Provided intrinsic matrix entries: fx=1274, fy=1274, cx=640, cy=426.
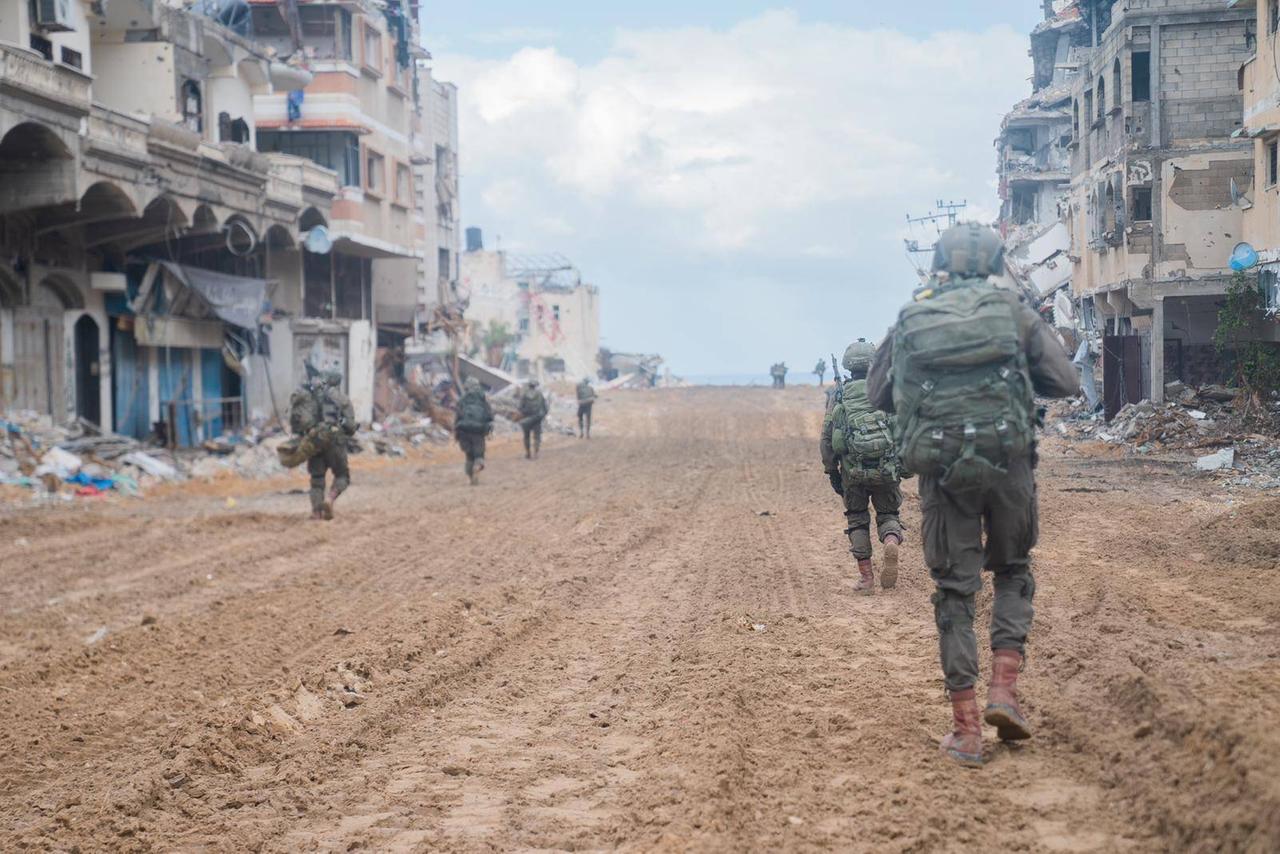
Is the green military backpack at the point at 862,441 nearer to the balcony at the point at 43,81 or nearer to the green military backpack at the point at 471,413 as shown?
the green military backpack at the point at 471,413

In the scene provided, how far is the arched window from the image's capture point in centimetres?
2619

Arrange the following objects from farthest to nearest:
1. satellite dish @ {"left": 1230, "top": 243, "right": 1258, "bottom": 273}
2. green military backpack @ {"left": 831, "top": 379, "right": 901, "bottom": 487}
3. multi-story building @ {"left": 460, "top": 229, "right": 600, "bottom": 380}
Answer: multi-story building @ {"left": 460, "top": 229, "right": 600, "bottom": 380}, satellite dish @ {"left": 1230, "top": 243, "right": 1258, "bottom": 273}, green military backpack @ {"left": 831, "top": 379, "right": 901, "bottom": 487}

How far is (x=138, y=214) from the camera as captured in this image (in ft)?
69.9

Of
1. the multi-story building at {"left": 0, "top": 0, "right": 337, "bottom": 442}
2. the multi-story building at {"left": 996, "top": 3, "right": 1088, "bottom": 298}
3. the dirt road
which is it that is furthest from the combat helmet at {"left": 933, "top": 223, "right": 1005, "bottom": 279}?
the multi-story building at {"left": 996, "top": 3, "right": 1088, "bottom": 298}

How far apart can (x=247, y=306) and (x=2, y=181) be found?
26.2ft

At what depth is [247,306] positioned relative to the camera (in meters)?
26.7

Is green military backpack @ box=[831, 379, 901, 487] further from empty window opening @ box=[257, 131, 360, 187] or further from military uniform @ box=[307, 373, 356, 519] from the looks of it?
empty window opening @ box=[257, 131, 360, 187]

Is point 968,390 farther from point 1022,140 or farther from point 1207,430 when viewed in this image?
point 1022,140

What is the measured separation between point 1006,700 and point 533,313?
2664 inches

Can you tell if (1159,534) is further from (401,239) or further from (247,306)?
(401,239)

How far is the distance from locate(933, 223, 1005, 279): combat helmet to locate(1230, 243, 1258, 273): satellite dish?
736 inches

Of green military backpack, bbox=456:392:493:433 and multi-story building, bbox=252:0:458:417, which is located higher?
multi-story building, bbox=252:0:458:417

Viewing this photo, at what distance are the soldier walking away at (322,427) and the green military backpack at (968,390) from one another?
432 inches

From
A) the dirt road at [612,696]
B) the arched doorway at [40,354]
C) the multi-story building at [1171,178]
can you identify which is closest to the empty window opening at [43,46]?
the arched doorway at [40,354]
